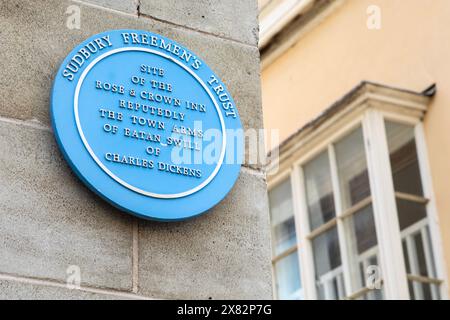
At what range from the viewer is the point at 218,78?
559 cm

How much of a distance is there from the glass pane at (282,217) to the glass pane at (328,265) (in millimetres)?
492

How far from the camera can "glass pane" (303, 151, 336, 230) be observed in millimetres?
10023

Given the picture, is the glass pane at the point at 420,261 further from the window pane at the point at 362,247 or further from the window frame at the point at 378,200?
the window pane at the point at 362,247

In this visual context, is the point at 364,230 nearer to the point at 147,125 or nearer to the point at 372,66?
the point at 372,66

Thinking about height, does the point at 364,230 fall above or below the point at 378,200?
below

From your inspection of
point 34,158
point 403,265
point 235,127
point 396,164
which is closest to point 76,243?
point 34,158

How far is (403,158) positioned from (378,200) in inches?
26.3

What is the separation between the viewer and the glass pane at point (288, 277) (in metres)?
10.3

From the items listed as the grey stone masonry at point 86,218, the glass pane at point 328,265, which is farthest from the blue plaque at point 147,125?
the glass pane at point 328,265

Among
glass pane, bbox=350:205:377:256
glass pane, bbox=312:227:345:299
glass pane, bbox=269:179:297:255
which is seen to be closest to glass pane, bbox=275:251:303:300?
glass pane, bbox=269:179:297:255

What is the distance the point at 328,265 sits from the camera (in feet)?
32.1

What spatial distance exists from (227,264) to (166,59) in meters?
1.16

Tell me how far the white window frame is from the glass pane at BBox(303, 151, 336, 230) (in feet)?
0.21

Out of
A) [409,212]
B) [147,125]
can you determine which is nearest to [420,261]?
[409,212]
